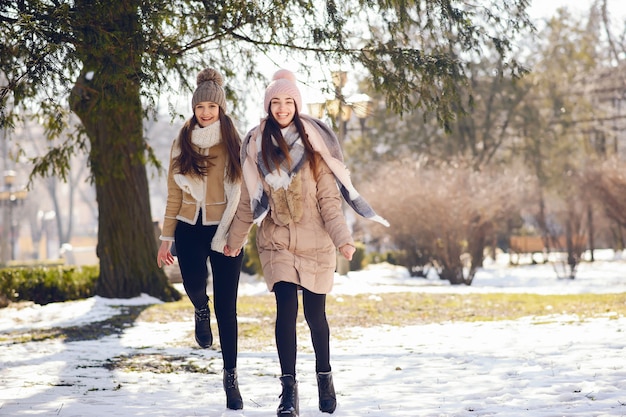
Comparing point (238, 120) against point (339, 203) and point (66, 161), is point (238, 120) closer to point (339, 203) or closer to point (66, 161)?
point (66, 161)

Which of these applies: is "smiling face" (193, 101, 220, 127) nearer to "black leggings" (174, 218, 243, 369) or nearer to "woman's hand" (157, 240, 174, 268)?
"black leggings" (174, 218, 243, 369)

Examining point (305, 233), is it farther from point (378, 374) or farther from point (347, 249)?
point (378, 374)

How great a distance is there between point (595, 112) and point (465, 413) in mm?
31441

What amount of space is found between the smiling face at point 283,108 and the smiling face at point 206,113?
0.53m

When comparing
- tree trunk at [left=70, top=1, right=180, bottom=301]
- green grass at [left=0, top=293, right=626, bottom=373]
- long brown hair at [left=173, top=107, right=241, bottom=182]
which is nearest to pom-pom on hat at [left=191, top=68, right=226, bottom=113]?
long brown hair at [left=173, top=107, right=241, bottom=182]

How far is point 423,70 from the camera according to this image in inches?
293

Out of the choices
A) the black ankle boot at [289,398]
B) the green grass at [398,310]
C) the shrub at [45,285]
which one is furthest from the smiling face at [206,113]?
the shrub at [45,285]

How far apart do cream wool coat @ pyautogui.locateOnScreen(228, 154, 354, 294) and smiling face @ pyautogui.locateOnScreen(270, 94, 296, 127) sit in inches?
10.5

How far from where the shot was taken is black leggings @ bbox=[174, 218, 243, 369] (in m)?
4.68

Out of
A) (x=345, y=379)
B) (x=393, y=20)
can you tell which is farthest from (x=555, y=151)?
(x=345, y=379)

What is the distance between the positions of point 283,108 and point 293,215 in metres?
0.56

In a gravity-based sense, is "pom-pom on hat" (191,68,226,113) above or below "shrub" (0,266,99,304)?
above

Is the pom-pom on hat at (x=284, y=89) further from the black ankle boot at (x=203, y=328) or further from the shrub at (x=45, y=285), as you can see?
the shrub at (x=45, y=285)

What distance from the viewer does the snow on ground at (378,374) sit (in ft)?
15.3
